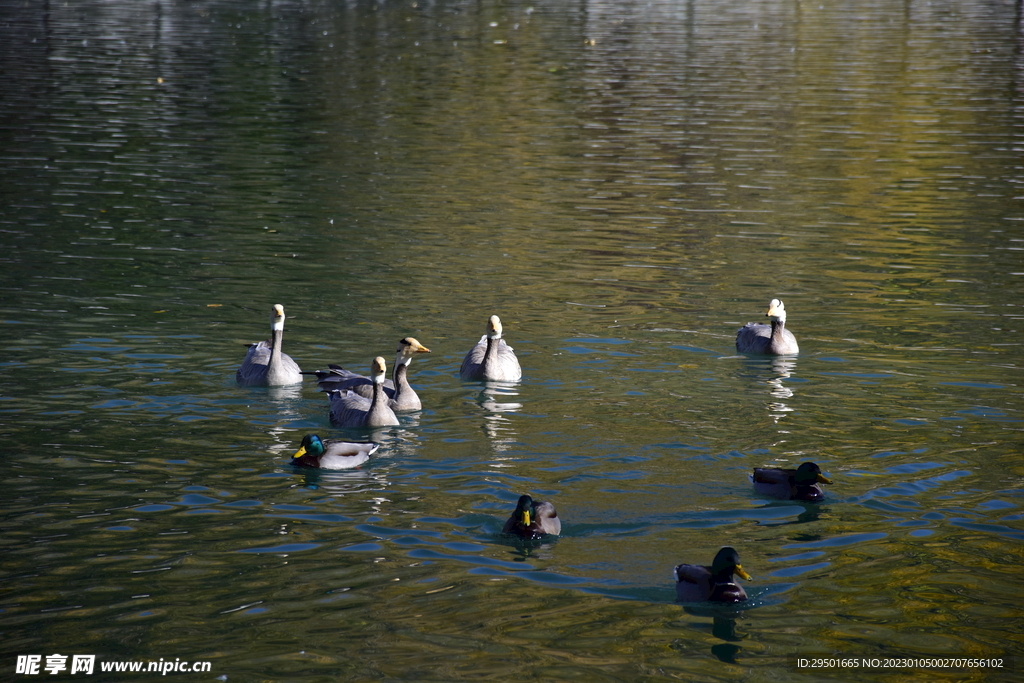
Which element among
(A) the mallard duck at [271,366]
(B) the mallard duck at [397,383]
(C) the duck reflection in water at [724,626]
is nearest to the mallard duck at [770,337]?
(B) the mallard duck at [397,383]

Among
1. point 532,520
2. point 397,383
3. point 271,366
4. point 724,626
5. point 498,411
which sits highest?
point 271,366

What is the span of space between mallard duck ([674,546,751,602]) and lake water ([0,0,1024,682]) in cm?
14

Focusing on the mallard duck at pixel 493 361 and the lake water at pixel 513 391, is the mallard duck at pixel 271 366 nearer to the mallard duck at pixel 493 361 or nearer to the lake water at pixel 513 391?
the lake water at pixel 513 391

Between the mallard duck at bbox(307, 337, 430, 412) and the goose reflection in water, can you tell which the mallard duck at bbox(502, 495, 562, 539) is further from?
the mallard duck at bbox(307, 337, 430, 412)

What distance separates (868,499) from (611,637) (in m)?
4.30

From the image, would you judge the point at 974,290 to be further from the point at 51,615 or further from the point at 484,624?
the point at 51,615

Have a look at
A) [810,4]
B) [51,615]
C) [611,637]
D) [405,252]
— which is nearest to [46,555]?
[51,615]

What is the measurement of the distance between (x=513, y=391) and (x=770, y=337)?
4.42 meters

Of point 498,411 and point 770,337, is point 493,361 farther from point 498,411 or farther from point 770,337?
point 770,337

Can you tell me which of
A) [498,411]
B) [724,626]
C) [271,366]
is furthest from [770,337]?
[724,626]

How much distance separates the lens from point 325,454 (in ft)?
44.4

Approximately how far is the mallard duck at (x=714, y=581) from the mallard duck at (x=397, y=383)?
6131mm

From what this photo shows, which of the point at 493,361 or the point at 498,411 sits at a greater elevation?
the point at 493,361

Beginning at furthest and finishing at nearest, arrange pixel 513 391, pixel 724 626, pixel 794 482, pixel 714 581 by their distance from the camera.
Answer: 1. pixel 513 391
2. pixel 794 482
3. pixel 714 581
4. pixel 724 626
